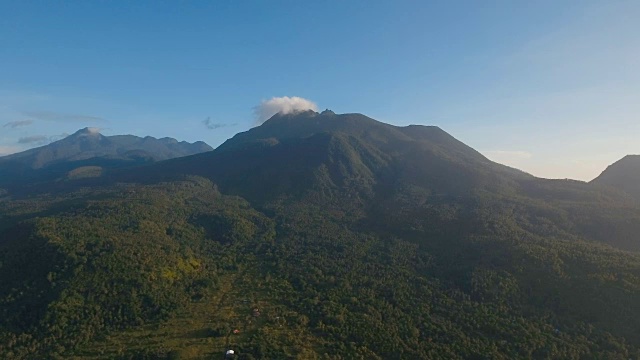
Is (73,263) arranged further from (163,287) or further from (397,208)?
(397,208)

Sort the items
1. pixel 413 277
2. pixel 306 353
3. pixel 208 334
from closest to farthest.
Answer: pixel 306 353 < pixel 208 334 < pixel 413 277

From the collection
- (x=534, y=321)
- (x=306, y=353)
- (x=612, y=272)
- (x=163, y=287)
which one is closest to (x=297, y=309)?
(x=306, y=353)

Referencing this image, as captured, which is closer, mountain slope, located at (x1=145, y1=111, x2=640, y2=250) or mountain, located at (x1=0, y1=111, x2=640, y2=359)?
mountain, located at (x1=0, y1=111, x2=640, y2=359)

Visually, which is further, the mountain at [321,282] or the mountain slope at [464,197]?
the mountain slope at [464,197]

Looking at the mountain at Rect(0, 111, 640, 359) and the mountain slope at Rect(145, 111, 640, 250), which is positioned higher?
the mountain slope at Rect(145, 111, 640, 250)

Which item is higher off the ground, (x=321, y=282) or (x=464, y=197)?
(x=464, y=197)

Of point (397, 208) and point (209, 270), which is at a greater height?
point (397, 208)

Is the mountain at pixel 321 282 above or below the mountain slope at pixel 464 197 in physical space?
below

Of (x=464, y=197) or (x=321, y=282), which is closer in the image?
(x=321, y=282)
